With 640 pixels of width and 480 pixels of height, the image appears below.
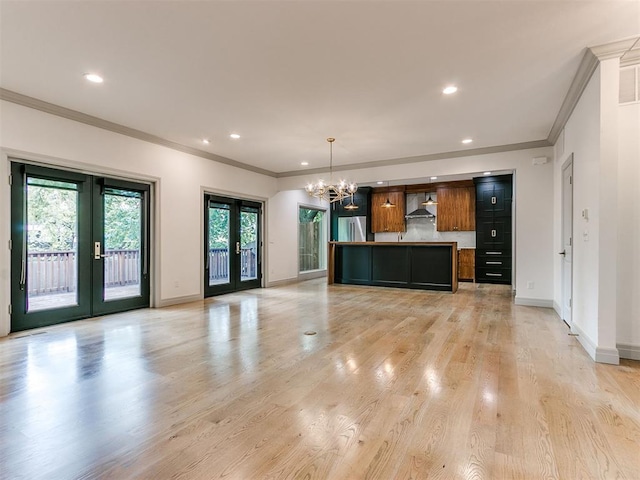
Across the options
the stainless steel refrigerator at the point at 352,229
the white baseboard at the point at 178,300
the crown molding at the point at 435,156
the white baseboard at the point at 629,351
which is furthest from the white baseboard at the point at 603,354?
the stainless steel refrigerator at the point at 352,229

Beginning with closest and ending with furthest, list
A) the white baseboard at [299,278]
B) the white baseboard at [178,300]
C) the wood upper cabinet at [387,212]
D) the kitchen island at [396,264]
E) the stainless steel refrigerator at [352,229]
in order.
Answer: the white baseboard at [178,300], the kitchen island at [396,264], the white baseboard at [299,278], the wood upper cabinet at [387,212], the stainless steel refrigerator at [352,229]

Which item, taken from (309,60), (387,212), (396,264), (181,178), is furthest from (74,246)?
(387,212)

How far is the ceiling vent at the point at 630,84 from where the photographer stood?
2994mm

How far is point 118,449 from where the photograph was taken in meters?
1.72

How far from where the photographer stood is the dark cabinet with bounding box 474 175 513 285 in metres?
7.95

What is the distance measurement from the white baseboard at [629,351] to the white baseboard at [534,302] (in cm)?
247

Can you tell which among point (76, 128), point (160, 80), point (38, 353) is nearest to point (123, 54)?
point (160, 80)

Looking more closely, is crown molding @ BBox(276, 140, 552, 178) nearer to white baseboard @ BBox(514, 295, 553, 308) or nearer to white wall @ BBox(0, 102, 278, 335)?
white wall @ BBox(0, 102, 278, 335)

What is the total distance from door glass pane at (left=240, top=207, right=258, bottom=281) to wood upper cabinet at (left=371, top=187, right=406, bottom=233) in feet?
12.8

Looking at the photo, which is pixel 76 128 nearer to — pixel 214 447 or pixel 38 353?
pixel 38 353

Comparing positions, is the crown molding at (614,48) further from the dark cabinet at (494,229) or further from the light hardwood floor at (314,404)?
the dark cabinet at (494,229)

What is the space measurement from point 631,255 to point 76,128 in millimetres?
6472

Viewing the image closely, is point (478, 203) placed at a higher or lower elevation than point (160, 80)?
lower

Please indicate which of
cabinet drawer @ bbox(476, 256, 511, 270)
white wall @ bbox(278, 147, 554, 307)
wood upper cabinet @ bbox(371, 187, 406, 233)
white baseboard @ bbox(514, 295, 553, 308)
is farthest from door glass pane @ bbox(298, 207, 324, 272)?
white baseboard @ bbox(514, 295, 553, 308)
